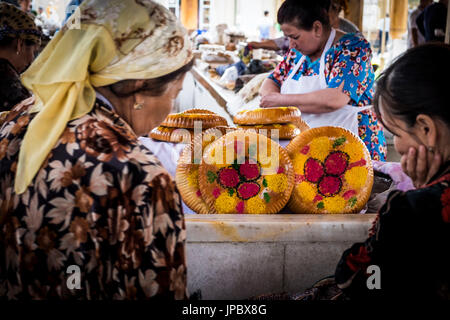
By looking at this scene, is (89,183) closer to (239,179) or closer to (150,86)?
(150,86)

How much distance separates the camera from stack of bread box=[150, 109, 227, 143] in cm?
172

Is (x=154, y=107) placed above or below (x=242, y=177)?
above

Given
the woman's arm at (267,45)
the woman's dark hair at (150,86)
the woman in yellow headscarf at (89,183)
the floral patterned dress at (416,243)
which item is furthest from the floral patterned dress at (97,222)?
the woman's arm at (267,45)

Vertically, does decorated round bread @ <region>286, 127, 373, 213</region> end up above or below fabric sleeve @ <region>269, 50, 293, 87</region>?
below

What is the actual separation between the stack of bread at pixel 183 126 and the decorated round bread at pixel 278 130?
14 centimetres

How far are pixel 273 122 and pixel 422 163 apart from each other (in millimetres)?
782

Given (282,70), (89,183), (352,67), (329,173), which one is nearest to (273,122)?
(329,173)

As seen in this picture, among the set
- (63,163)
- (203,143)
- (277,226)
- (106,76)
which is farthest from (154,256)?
(203,143)

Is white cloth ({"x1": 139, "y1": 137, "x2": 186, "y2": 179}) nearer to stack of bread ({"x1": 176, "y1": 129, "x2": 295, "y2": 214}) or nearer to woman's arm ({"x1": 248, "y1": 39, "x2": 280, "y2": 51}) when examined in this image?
stack of bread ({"x1": 176, "y1": 129, "x2": 295, "y2": 214})

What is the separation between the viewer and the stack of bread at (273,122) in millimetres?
1782

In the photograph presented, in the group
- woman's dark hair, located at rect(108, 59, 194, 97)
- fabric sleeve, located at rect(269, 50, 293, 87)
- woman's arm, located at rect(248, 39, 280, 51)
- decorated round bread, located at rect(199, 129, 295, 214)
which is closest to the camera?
woman's dark hair, located at rect(108, 59, 194, 97)

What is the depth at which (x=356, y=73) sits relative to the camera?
86.0 inches

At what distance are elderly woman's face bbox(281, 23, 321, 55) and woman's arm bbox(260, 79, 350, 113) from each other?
0.25 meters

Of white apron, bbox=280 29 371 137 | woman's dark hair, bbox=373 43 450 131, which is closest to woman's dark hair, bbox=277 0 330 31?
white apron, bbox=280 29 371 137
